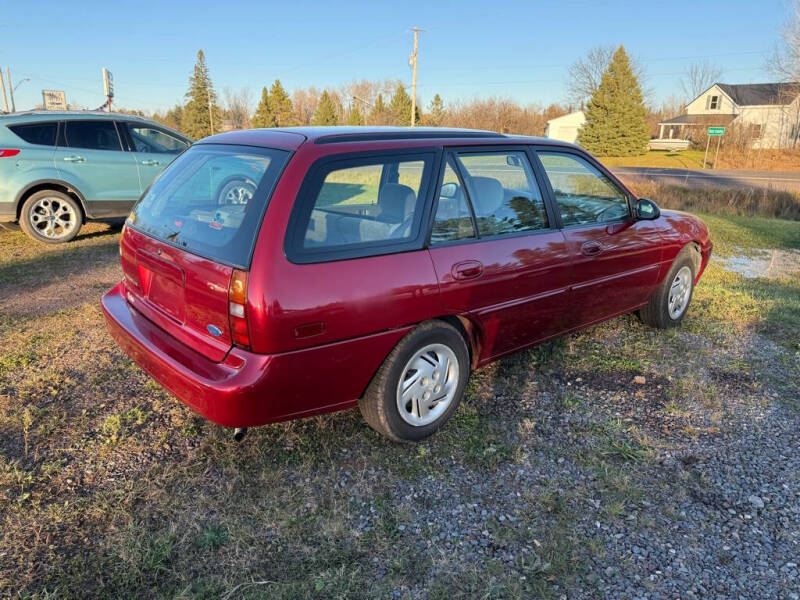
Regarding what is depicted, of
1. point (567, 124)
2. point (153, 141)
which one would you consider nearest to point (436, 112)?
point (567, 124)

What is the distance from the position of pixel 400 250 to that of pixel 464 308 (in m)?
0.56

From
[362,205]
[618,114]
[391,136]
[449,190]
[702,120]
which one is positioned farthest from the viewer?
[702,120]

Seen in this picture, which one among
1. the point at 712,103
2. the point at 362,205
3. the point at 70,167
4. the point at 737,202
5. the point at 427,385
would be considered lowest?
the point at 427,385

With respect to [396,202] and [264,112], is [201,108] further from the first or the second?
Result: [396,202]

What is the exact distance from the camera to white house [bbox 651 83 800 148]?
170 ft

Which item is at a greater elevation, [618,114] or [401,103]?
[401,103]

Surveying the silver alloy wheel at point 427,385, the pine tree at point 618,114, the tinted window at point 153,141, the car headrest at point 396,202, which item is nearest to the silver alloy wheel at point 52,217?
the tinted window at point 153,141

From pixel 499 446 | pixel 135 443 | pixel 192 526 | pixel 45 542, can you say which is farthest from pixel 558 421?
pixel 45 542

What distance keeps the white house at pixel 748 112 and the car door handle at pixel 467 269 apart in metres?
51.1

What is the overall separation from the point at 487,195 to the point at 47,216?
7.03 meters

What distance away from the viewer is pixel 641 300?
4770 millimetres

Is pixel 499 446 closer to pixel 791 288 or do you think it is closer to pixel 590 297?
pixel 590 297

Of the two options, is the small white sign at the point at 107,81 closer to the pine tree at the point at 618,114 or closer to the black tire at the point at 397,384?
the black tire at the point at 397,384

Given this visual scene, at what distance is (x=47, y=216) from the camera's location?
25.8 ft
